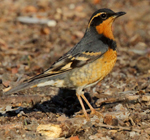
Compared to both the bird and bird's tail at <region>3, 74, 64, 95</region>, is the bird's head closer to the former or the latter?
the bird

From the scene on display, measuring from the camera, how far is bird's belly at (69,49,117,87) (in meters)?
7.04

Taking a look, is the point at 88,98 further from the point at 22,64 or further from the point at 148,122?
the point at 22,64

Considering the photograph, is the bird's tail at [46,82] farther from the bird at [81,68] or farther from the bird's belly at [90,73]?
the bird's belly at [90,73]

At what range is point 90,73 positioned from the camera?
7.04 meters

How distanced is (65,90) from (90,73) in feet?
5.88

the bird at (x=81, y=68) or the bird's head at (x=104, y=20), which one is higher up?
the bird's head at (x=104, y=20)

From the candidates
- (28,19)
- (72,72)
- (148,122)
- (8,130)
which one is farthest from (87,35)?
(28,19)

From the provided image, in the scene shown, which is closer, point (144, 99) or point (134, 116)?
point (134, 116)

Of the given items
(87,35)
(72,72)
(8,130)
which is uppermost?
(87,35)

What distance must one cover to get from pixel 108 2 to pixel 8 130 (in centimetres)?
1065

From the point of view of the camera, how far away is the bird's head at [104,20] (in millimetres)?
7572

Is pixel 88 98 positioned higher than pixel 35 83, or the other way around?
pixel 35 83

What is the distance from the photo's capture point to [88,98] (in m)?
8.39

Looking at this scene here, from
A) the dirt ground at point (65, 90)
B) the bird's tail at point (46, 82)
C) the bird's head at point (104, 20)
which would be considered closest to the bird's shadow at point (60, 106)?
the dirt ground at point (65, 90)
